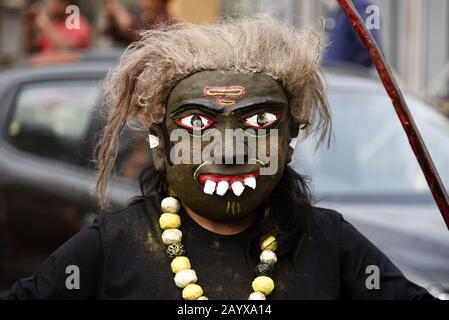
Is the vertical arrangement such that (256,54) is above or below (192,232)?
above

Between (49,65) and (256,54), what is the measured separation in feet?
10.9

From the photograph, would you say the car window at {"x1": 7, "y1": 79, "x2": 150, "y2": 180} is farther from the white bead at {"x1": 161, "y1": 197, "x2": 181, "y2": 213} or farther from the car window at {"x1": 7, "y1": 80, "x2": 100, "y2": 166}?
the white bead at {"x1": 161, "y1": 197, "x2": 181, "y2": 213}

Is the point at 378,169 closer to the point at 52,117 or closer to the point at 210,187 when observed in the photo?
the point at 52,117

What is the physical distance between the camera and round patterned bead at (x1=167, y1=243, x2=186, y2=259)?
2.85 metres

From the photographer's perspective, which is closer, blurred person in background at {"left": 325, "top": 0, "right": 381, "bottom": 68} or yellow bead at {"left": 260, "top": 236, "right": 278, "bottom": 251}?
yellow bead at {"left": 260, "top": 236, "right": 278, "bottom": 251}

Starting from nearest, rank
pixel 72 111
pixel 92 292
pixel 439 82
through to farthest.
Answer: pixel 92 292
pixel 72 111
pixel 439 82

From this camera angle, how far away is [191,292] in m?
2.78

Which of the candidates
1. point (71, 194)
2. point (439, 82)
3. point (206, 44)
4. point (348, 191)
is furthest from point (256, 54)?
point (439, 82)

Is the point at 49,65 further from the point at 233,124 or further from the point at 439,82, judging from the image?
the point at 439,82

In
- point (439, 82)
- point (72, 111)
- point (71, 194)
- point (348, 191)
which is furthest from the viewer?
point (439, 82)

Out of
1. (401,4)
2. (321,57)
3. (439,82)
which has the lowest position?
(439,82)

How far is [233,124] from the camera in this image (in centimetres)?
285

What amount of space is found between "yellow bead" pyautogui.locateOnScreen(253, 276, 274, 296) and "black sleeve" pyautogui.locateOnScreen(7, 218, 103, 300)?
0.41 metres

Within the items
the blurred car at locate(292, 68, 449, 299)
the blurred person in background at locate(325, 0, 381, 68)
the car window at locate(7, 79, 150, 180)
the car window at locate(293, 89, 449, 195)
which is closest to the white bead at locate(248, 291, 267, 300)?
the blurred car at locate(292, 68, 449, 299)
